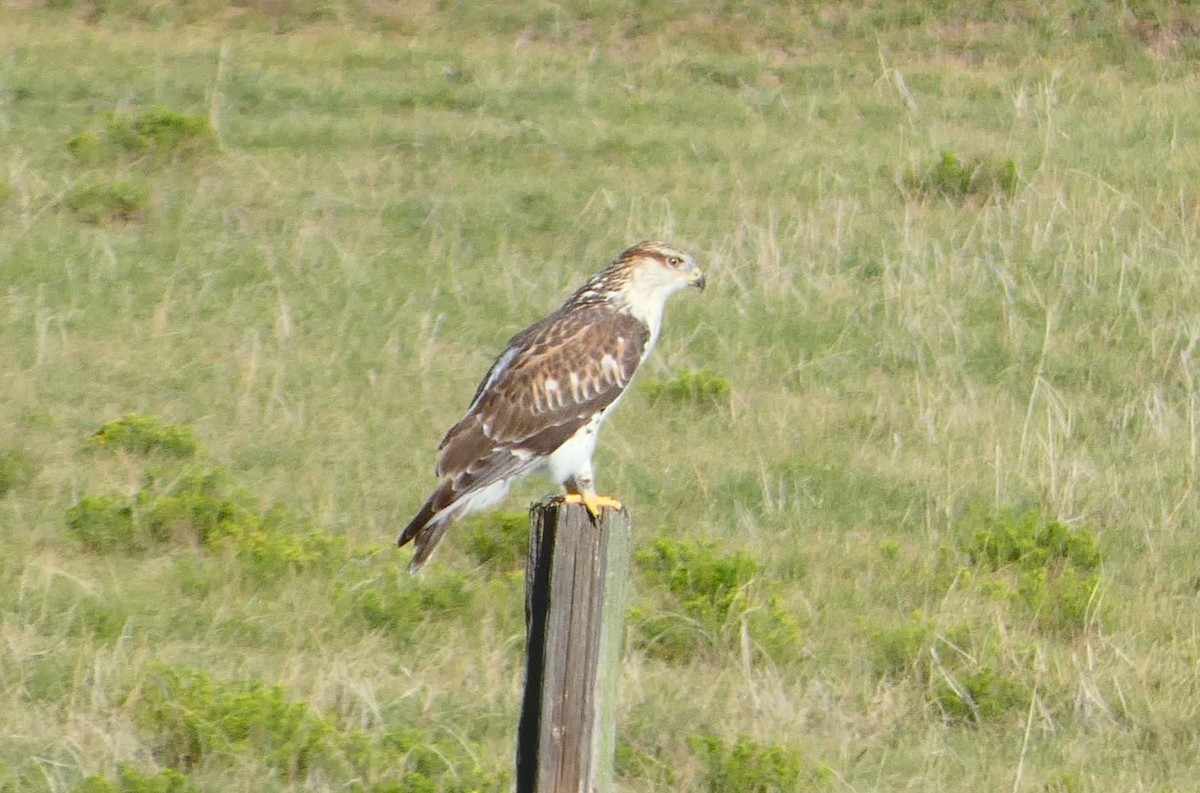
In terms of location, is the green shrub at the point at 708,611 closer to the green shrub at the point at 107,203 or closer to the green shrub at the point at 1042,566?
the green shrub at the point at 1042,566

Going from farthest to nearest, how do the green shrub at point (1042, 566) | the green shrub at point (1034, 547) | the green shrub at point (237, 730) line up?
1. the green shrub at point (1034, 547)
2. the green shrub at point (1042, 566)
3. the green shrub at point (237, 730)

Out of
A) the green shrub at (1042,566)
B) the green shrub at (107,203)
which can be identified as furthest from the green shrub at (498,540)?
the green shrub at (107,203)

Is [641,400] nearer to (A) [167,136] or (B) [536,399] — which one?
(B) [536,399]

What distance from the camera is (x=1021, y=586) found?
26.1ft

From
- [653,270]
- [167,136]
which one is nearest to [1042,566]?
[653,270]

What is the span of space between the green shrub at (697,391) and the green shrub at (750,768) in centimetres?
386

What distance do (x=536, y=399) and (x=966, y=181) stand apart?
Result: 7.49 meters

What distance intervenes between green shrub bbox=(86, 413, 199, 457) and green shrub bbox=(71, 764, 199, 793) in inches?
127

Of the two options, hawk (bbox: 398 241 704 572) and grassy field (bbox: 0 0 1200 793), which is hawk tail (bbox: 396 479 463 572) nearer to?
hawk (bbox: 398 241 704 572)

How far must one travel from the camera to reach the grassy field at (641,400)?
264 inches

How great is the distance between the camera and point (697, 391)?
1004 centimetres

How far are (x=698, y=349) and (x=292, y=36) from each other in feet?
29.6

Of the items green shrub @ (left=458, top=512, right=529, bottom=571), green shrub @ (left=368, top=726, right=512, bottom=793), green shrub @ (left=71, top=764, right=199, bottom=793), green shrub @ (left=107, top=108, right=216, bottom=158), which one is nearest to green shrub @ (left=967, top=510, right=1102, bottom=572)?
green shrub @ (left=458, top=512, right=529, bottom=571)

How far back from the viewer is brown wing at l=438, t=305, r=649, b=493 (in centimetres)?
664
